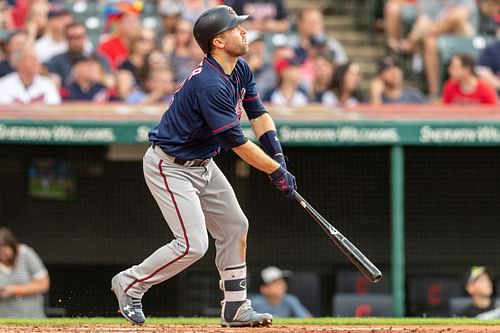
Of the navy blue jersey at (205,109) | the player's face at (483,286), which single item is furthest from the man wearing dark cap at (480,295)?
the navy blue jersey at (205,109)

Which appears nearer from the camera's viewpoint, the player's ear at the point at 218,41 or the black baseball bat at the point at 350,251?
the player's ear at the point at 218,41

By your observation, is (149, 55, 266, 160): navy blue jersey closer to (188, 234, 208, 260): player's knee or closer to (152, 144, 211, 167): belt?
(152, 144, 211, 167): belt

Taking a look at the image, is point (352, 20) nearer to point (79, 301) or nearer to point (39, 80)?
point (39, 80)

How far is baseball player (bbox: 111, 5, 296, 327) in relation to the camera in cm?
591

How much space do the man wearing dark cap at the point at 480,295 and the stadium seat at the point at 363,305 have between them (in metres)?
0.64

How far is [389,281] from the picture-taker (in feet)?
31.0

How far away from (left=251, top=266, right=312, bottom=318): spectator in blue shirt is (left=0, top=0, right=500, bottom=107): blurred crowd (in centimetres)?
190

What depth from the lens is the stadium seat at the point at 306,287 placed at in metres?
9.55

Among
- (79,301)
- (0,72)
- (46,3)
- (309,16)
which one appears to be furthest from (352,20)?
(79,301)

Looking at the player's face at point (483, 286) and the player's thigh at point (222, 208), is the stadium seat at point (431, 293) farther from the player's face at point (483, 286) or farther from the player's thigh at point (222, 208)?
the player's thigh at point (222, 208)

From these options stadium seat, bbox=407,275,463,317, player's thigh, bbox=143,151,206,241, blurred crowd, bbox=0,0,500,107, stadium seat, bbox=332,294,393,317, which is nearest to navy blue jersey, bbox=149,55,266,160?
player's thigh, bbox=143,151,206,241

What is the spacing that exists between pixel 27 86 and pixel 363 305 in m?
3.69

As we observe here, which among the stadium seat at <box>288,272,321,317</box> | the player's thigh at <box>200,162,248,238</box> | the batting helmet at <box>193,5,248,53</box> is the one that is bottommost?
the stadium seat at <box>288,272,321,317</box>

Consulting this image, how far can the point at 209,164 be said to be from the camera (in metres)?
6.24
